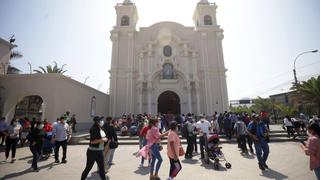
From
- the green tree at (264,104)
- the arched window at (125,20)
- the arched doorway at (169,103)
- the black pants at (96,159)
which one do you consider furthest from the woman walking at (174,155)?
the green tree at (264,104)

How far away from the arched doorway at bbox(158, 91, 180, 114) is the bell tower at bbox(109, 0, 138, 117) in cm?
364

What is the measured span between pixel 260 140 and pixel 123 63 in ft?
68.3

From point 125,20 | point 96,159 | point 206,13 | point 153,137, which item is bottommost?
point 96,159

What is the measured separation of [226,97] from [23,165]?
21.7 metres

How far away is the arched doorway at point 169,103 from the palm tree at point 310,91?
13.4 m

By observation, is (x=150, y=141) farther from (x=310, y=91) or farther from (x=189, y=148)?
(x=310, y=91)

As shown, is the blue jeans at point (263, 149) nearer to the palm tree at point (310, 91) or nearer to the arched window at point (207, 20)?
the palm tree at point (310, 91)

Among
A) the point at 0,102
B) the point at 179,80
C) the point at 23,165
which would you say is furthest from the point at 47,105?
the point at 179,80

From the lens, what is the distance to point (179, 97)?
79.7 feet

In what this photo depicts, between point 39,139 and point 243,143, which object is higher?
point 39,139

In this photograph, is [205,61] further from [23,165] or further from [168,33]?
[23,165]

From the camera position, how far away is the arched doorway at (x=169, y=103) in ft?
80.6

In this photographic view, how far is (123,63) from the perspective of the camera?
82.1 feet

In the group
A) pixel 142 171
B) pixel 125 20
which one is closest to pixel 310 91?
pixel 142 171
